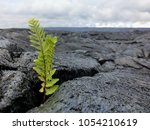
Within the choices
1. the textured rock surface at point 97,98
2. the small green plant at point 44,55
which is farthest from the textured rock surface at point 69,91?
the small green plant at point 44,55

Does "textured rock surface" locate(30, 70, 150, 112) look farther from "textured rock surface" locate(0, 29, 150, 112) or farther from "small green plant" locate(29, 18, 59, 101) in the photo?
"small green plant" locate(29, 18, 59, 101)

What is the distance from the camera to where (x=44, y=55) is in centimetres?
359

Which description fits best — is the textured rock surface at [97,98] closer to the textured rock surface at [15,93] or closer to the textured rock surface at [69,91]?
the textured rock surface at [69,91]

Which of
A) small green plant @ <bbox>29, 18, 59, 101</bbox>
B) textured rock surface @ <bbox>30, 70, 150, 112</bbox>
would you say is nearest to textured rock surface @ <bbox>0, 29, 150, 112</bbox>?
textured rock surface @ <bbox>30, 70, 150, 112</bbox>

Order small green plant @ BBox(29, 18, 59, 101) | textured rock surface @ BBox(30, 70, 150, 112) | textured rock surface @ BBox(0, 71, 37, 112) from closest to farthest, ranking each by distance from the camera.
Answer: textured rock surface @ BBox(30, 70, 150, 112) → textured rock surface @ BBox(0, 71, 37, 112) → small green plant @ BBox(29, 18, 59, 101)

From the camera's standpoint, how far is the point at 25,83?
12.5 ft

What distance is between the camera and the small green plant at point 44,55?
140 inches

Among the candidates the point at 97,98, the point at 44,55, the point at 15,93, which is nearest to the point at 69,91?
the point at 97,98

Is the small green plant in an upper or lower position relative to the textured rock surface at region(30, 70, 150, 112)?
upper

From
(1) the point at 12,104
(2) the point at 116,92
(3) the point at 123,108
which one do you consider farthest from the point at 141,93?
(1) the point at 12,104

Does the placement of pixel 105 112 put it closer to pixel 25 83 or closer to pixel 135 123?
pixel 135 123

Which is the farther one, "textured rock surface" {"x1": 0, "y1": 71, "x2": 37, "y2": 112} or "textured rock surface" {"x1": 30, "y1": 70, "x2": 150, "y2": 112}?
"textured rock surface" {"x1": 0, "y1": 71, "x2": 37, "y2": 112}

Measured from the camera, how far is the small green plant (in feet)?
11.6

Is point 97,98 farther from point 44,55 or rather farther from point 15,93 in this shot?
point 15,93
